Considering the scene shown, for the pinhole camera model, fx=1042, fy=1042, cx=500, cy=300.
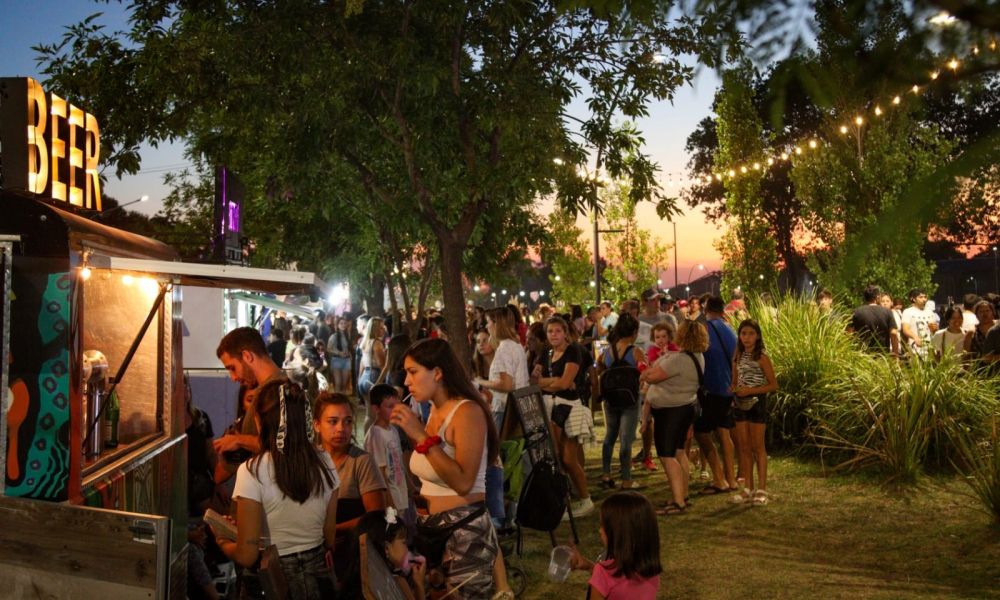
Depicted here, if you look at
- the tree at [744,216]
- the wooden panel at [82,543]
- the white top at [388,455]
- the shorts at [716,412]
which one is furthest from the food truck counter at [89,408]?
the tree at [744,216]

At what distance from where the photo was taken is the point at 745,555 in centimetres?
876

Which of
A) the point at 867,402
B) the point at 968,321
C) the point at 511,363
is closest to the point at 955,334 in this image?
the point at 968,321

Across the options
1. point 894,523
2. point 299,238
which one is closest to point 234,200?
point 894,523

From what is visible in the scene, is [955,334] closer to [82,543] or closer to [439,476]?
[439,476]

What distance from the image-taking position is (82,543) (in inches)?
142

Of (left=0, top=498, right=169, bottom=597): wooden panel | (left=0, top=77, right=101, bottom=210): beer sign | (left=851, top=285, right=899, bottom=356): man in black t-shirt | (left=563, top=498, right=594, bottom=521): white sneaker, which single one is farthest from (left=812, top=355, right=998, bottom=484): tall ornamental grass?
(left=0, top=498, right=169, bottom=597): wooden panel

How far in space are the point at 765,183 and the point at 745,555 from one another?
138 feet

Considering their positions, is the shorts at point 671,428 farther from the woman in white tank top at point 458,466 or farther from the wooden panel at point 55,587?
the wooden panel at point 55,587

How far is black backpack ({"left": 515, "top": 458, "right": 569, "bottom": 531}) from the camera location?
7.70 meters

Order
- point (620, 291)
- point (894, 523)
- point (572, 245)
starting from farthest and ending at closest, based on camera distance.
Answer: point (572, 245) < point (620, 291) < point (894, 523)

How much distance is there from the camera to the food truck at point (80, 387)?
142 inches

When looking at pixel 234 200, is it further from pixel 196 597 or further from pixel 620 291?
pixel 620 291

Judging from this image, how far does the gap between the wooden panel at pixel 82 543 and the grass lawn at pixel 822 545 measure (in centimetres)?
459

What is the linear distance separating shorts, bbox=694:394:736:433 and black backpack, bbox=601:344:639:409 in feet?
2.49
